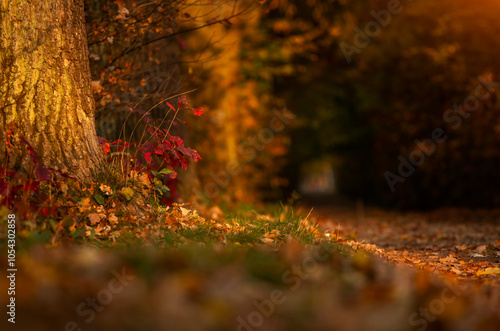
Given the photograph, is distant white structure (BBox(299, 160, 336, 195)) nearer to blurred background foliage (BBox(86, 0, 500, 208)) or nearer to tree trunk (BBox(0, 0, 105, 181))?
blurred background foliage (BBox(86, 0, 500, 208))

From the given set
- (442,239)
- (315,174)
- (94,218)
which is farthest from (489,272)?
(315,174)

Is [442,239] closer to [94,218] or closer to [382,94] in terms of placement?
[94,218]

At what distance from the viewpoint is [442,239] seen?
23.6ft

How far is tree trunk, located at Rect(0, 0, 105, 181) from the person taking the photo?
4.22m

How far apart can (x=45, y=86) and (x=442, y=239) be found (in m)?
5.36

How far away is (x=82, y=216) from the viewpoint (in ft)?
13.5

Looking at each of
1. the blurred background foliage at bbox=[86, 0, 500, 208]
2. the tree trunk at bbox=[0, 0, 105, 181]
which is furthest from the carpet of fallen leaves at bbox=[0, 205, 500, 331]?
the blurred background foliage at bbox=[86, 0, 500, 208]

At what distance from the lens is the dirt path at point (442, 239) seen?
186 inches

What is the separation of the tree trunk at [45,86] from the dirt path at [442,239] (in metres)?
2.83

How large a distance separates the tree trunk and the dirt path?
283 centimetres

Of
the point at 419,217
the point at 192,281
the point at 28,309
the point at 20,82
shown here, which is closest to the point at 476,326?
the point at 192,281

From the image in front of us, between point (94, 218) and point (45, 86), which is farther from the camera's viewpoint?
point (45, 86)

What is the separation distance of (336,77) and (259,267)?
1579 cm

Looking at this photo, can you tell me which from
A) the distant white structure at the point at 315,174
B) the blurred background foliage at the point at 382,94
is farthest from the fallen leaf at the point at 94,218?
the distant white structure at the point at 315,174
